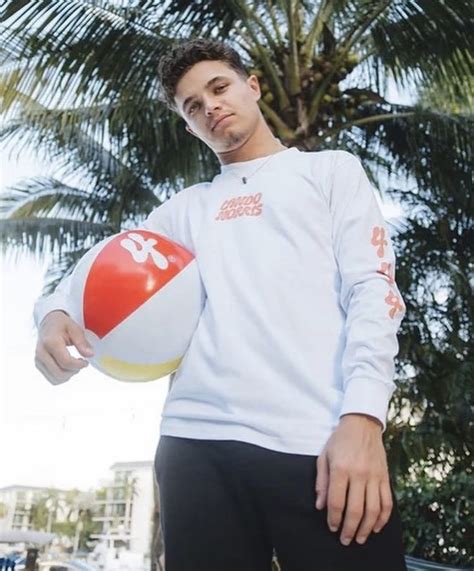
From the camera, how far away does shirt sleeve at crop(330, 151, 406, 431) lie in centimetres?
104

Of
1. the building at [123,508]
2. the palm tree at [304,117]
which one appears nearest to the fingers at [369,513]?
the palm tree at [304,117]

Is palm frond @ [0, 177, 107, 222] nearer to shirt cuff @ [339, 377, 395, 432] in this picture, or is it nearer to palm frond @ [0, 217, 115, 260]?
palm frond @ [0, 217, 115, 260]

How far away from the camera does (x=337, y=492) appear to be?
987 millimetres

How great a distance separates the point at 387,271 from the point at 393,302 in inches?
2.5

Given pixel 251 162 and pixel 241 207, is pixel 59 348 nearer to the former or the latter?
pixel 241 207

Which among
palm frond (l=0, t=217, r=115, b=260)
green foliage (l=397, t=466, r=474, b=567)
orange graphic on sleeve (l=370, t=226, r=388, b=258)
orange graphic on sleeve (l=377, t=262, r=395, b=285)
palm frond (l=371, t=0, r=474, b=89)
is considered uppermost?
palm frond (l=371, t=0, r=474, b=89)

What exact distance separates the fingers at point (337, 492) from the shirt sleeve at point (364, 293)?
0.09 meters

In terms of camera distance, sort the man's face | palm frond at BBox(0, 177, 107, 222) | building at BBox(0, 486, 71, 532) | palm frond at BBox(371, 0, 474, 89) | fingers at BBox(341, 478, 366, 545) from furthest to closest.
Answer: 1. building at BBox(0, 486, 71, 532)
2. palm frond at BBox(0, 177, 107, 222)
3. palm frond at BBox(371, 0, 474, 89)
4. the man's face
5. fingers at BBox(341, 478, 366, 545)

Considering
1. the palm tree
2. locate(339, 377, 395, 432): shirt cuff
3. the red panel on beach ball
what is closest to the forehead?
the red panel on beach ball

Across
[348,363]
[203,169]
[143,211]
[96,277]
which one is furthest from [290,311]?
[143,211]

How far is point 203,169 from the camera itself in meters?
6.08

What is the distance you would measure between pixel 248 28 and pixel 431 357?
10.8 feet

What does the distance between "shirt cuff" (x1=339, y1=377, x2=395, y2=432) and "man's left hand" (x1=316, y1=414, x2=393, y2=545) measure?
0.01m

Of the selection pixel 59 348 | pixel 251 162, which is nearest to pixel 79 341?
pixel 59 348
